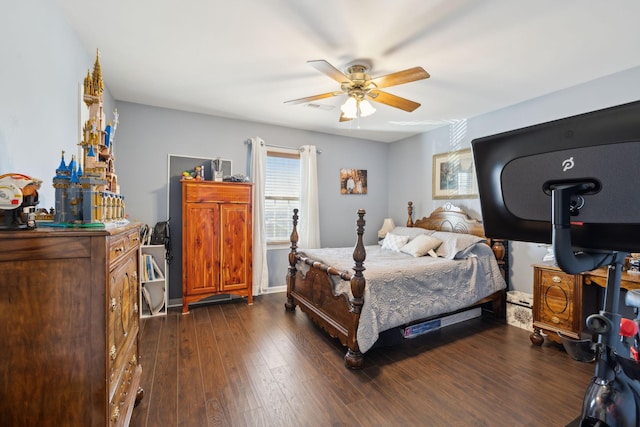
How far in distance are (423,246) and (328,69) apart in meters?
2.37

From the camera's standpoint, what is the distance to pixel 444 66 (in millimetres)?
2543

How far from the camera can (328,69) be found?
6.98ft

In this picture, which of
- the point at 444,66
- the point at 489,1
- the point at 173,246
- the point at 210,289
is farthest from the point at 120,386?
the point at 444,66

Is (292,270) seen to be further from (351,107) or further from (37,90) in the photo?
(37,90)

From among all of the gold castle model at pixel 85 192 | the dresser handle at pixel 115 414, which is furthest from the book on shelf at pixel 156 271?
the dresser handle at pixel 115 414

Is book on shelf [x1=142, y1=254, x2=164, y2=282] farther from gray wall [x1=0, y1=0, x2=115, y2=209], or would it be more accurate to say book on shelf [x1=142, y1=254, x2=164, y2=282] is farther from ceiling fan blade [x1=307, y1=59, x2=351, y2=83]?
ceiling fan blade [x1=307, y1=59, x2=351, y2=83]

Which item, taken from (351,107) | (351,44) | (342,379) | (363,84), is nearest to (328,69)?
(351,44)

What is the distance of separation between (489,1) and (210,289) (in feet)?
12.3

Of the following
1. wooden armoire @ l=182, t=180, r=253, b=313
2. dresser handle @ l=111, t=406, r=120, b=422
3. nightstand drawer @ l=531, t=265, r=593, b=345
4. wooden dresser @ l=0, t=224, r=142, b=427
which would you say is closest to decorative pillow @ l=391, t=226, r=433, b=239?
nightstand drawer @ l=531, t=265, r=593, b=345

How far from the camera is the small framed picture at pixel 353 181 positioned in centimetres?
502

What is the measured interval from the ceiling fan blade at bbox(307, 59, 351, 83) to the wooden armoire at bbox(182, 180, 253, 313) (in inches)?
78.1

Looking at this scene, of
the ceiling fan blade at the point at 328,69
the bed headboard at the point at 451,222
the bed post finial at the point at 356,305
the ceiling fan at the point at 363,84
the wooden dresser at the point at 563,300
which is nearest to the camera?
the ceiling fan blade at the point at 328,69

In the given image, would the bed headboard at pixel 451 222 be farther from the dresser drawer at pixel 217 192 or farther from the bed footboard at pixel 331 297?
the dresser drawer at pixel 217 192

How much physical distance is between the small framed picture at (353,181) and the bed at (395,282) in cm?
130
